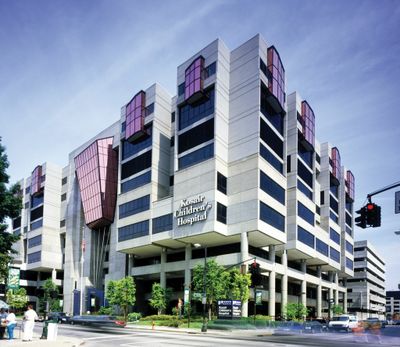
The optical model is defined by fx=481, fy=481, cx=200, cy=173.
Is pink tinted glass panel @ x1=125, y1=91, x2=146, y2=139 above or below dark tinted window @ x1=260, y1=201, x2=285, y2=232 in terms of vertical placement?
above

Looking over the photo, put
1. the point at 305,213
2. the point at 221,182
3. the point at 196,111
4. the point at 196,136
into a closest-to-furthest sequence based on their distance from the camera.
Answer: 1. the point at 221,182
2. the point at 196,136
3. the point at 196,111
4. the point at 305,213

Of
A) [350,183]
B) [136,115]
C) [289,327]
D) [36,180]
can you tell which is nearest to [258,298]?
[289,327]

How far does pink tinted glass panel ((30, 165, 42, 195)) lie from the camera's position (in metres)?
114

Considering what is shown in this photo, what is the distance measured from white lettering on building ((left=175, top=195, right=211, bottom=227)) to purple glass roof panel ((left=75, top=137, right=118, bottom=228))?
965 inches

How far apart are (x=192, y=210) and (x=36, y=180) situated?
6327cm

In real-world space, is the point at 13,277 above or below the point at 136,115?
below

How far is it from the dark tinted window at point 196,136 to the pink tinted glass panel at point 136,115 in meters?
9.75

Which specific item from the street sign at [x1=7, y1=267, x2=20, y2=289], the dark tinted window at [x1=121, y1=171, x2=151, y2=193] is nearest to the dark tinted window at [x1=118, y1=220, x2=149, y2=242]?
the dark tinted window at [x1=121, y1=171, x2=151, y2=193]

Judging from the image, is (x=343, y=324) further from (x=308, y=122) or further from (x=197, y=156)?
(x=308, y=122)

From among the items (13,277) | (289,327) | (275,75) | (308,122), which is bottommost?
(289,327)

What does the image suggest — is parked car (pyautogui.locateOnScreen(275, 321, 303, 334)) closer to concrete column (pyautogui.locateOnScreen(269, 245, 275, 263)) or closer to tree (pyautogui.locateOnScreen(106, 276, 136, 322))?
concrete column (pyautogui.locateOnScreen(269, 245, 275, 263))

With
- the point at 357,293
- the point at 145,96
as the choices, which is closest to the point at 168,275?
the point at 145,96

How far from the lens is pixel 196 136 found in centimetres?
6888

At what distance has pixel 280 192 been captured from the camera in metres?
70.2
